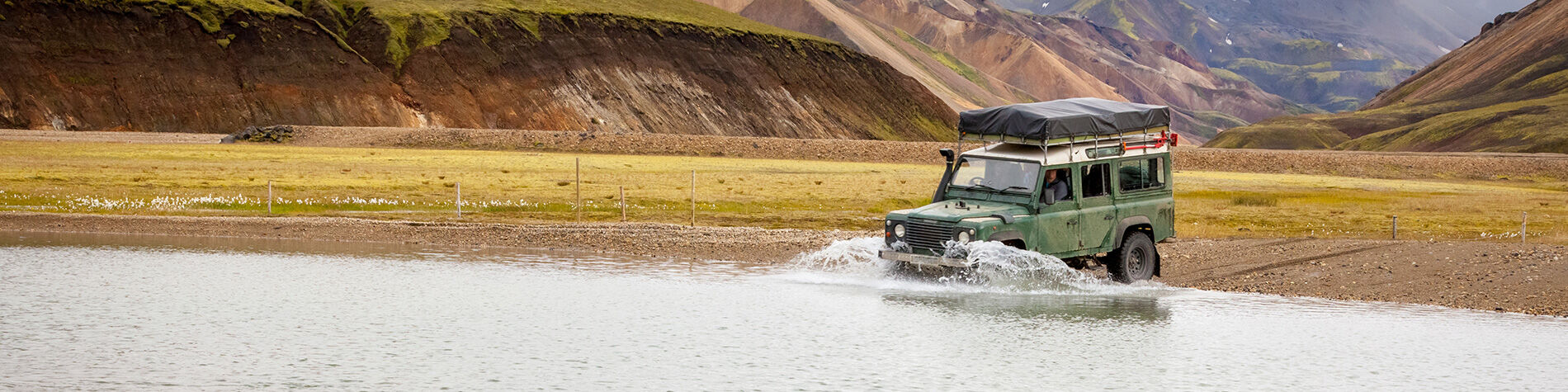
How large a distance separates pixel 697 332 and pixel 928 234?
4432 millimetres

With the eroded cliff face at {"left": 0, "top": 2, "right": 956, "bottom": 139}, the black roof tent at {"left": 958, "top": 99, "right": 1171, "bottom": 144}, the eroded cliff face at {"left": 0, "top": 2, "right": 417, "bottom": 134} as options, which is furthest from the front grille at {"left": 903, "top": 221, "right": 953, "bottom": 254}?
the eroded cliff face at {"left": 0, "top": 2, "right": 956, "bottom": 139}

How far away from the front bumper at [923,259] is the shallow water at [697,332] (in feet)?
2.12

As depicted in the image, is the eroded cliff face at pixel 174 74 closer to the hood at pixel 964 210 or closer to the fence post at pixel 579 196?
the fence post at pixel 579 196

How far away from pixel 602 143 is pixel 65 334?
72.8 m

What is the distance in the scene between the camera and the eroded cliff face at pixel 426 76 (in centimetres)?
11112

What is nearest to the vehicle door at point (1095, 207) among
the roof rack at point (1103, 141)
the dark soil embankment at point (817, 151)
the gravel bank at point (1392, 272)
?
the roof rack at point (1103, 141)

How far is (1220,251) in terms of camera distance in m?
28.8

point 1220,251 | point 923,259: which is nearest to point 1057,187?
point 923,259

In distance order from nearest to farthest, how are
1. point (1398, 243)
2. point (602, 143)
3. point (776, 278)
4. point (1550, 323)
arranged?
point (1550, 323)
point (776, 278)
point (1398, 243)
point (602, 143)

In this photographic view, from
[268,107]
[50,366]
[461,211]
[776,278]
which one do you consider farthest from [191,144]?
[50,366]

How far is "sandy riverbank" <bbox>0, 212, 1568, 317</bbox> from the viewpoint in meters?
23.0

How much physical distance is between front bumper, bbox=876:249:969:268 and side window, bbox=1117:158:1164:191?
3.43 m

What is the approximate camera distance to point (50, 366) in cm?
1442

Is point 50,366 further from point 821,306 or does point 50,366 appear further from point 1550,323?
point 1550,323
